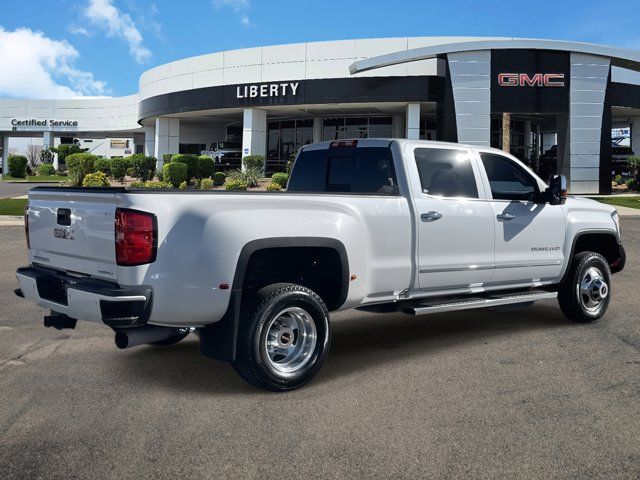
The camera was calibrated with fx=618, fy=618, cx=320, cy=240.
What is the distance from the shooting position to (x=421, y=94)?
33.5 meters

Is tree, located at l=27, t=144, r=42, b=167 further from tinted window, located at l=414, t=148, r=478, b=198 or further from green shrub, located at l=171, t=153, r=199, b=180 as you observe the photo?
tinted window, located at l=414, t=148, r=478, b=198

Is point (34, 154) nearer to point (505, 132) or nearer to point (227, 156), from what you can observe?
point (227, 156)

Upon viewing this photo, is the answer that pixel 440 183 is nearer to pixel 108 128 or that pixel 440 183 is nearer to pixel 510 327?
pixel 510 327

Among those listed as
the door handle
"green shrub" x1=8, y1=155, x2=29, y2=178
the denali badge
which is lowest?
the denali badge

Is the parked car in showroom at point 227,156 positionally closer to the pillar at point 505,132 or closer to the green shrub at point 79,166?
the green shrub at point 79,166

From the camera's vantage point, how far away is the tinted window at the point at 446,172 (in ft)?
19.3

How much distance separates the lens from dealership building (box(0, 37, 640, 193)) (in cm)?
3053

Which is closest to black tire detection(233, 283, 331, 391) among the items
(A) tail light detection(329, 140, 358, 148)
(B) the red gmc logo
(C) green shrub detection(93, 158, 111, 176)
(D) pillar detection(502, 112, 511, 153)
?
(A) tail light detection(329, 140, 358, 148)

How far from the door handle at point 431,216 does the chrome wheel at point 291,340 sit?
1470 mm

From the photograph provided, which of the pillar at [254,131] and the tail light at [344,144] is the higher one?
the pillar at [254,131]

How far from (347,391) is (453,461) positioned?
135cm

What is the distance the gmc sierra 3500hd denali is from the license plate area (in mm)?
14

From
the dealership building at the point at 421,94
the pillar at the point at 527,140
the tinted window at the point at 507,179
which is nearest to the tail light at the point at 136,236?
the tinted window at the point at 507,179

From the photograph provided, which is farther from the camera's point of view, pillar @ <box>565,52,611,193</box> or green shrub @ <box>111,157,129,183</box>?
green shrub @ <box>111,157,129,183</box>
